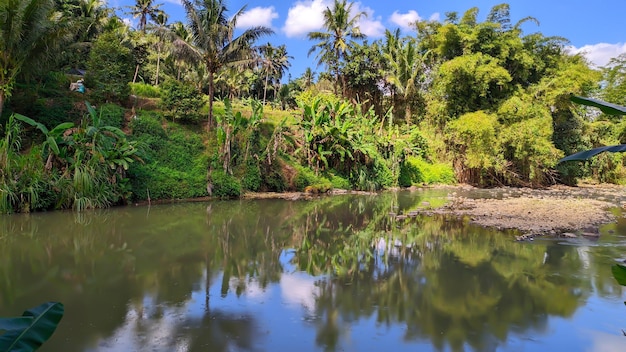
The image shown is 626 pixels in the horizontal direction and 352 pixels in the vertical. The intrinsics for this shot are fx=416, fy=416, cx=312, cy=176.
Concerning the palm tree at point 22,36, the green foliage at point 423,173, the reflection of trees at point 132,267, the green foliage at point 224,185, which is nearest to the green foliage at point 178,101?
the green foliage at point 224,185

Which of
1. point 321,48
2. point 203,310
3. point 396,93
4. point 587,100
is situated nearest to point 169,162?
point 203,310

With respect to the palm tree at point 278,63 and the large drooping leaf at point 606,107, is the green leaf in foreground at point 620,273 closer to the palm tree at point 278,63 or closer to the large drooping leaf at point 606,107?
the large drooping leaf at point 606,107

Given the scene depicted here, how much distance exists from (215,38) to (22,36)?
627cm

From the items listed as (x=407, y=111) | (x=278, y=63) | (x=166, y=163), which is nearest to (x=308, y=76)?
(x=278, y=63)

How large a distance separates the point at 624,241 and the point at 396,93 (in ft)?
70.8

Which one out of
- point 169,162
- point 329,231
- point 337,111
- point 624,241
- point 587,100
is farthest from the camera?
point 337,111

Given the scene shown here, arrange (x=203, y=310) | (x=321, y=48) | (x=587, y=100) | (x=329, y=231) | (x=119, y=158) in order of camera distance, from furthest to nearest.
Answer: (x=321, y=48), (x=119, y=158), (x=329, y=231), (x=203, y=310), (x=587, y=100)

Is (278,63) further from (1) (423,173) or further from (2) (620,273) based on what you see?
(2) (620,273)

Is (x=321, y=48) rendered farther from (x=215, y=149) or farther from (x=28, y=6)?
(x=28, y=6)

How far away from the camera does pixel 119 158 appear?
12.3m

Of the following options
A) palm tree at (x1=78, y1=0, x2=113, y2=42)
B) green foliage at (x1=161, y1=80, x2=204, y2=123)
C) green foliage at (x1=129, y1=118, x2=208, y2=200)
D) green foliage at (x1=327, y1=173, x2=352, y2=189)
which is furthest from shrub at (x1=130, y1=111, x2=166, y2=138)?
palm tree at (x1=78, y1=0, x2=113, y2=42)

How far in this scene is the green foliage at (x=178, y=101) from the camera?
16531 millimetres

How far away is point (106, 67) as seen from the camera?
15.2 meters

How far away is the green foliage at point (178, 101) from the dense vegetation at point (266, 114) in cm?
6
